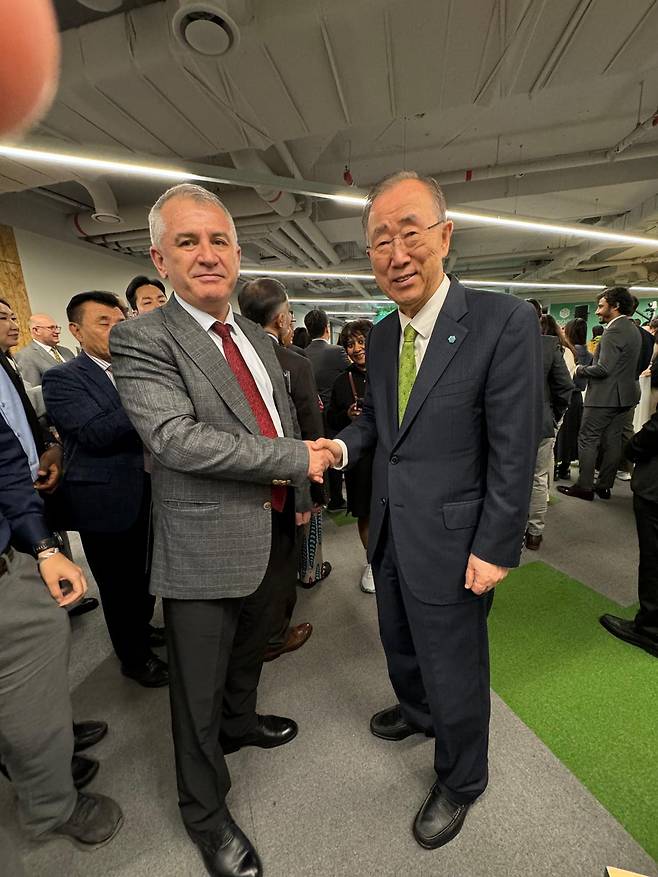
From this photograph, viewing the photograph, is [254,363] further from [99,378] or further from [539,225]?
[539,225]

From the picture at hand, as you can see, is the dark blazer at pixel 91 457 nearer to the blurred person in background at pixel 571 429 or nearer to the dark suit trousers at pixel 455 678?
the dark suit trousers at pixel 455 678

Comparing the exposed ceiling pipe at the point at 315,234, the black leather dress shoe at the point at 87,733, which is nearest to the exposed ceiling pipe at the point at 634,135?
the exposed ceiling pipe at the point at 315,234

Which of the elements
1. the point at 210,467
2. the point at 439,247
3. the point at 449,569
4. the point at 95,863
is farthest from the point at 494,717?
the point at 439,247

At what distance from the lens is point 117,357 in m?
0.98

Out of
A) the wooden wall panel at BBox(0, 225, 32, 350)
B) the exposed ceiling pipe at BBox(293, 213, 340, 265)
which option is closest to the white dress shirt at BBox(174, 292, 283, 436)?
the exposed ceiling pipe at BBox(293, 213, 340, 265)

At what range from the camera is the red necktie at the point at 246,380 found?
1107 mm

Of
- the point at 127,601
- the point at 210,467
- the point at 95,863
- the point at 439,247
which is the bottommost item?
the point at 95,863

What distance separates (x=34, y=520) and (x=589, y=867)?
1.98 metres

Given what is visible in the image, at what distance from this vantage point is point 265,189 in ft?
14.8

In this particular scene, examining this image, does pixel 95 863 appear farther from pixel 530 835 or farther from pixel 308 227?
pixel 308 227

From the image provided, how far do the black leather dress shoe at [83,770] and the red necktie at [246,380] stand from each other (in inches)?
59.1

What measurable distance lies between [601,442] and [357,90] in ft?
12.3

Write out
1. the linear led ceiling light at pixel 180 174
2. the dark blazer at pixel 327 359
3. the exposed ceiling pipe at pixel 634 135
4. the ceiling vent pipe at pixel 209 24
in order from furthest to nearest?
the exposed ceiling pipe at pixel 634 135 → the dark blazer at pixel 327 359 → the linear led ceiling light at pixel 180 174 → the ceiling vent pipe at pixel 209 24

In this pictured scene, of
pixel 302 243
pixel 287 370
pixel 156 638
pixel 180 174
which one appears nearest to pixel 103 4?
pixel 180 174
